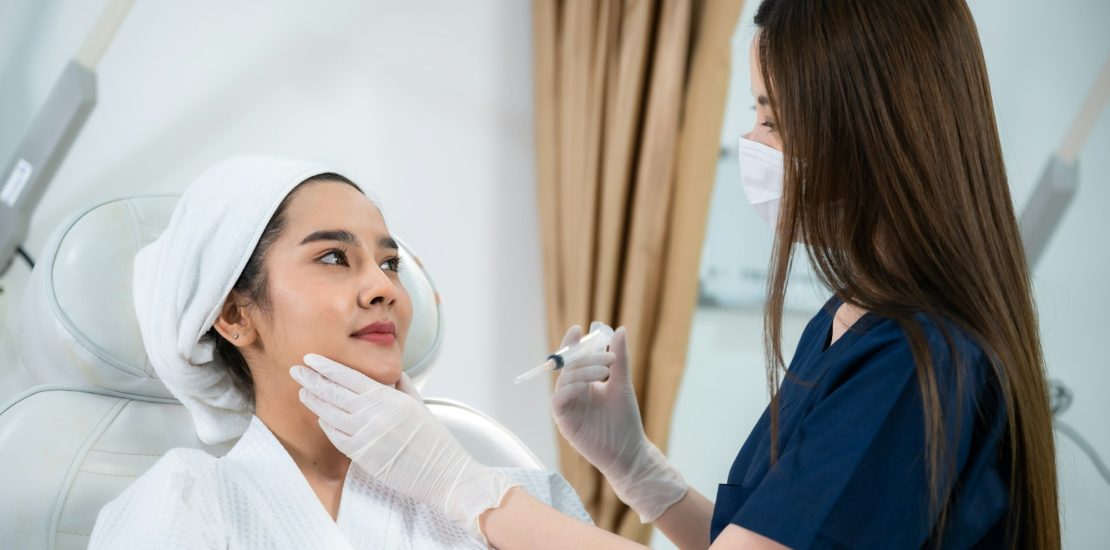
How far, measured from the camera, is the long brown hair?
0.91 m

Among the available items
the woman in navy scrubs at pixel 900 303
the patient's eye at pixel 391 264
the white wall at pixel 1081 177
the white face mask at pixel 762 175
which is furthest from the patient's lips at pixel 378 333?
the white wall at pixel 1081 177

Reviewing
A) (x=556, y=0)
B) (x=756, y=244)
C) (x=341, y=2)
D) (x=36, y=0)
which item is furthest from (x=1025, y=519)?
(x=36, y=0)

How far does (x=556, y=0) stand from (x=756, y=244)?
818 millimetres

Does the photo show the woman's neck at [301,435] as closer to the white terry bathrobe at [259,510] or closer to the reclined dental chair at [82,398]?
the white terry bathrobe at [259,510]

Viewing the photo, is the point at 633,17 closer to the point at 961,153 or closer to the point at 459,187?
the point at 459,187

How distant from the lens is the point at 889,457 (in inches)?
34.0

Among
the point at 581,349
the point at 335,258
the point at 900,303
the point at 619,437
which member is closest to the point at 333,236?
the point at 335,258

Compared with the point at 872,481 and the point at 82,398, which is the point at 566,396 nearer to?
the point at 872,481

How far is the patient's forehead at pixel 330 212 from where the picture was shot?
48.6 inches

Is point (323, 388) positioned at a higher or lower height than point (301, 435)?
higher

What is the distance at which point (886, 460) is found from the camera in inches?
34.1

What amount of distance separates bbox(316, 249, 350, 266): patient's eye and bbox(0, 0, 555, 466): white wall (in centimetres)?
98

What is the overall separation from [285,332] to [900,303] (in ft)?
2.52

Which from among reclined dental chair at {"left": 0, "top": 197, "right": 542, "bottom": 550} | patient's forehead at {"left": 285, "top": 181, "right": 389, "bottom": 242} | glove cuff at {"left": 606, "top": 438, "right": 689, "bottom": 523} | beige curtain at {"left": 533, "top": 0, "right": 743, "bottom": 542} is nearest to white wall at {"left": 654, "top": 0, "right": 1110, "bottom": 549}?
beige curtain at {"left": 533, "top": 0, "right": 743, "bottom": 542}
